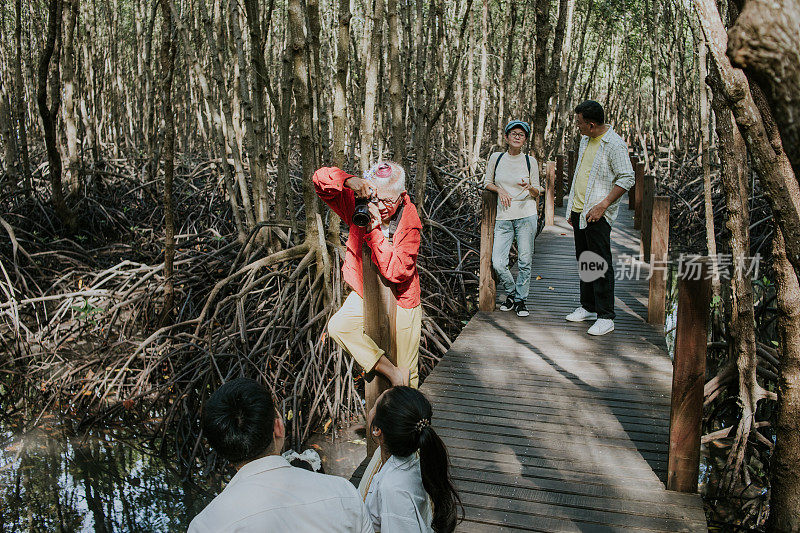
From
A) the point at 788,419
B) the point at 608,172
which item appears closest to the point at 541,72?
the point at 608,172

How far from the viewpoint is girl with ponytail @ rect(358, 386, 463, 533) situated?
2053 mm

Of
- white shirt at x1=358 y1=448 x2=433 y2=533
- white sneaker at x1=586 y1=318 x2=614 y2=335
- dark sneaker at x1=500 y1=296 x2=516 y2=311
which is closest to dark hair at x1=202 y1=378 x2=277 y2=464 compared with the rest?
white shirt at x1=358 y1=448 x2=433 y2=533

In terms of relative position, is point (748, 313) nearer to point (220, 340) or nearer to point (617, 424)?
point (617, 424)

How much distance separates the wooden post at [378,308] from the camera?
121 inches

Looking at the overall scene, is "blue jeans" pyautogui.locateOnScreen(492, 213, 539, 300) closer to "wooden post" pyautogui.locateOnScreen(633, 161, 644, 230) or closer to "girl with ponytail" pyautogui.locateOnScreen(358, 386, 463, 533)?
"girl with ponytail" pyautogui.locateOnScreen(358, 386, 463, 533)

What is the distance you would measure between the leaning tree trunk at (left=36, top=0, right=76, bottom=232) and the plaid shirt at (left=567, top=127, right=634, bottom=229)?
5.23 meters

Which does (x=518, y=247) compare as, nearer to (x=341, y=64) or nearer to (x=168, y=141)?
(x=341, y=64)

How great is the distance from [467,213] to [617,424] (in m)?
5.70

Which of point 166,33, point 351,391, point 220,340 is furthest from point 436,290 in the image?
point 166,33

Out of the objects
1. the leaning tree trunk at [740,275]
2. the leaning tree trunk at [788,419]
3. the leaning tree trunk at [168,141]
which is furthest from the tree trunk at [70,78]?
the leaning tree trunk at [788,419]

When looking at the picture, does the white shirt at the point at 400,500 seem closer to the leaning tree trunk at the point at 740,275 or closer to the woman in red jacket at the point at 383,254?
the woman in red jacket at the point at 383,254

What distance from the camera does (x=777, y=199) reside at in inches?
81.8

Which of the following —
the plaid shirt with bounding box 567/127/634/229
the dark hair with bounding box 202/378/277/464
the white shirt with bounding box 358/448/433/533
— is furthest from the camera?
the plaid shirt with bounding box 567/127/634/229

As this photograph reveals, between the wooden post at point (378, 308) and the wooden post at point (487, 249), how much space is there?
87.4 inches
